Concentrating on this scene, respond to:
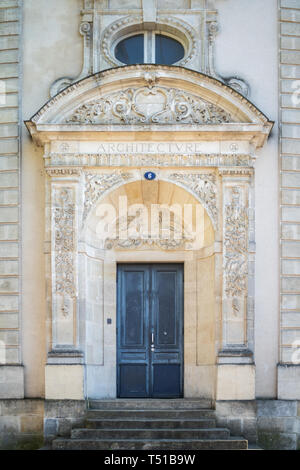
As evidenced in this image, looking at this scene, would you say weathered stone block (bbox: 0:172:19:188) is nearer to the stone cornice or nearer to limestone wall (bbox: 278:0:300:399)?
the stone cornice

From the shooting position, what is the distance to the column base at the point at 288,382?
12.3m

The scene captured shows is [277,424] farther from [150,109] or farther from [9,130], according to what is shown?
[9,130]

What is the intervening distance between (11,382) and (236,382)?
12.4 feet

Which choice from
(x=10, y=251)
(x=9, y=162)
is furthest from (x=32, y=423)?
(x=9, y=162)

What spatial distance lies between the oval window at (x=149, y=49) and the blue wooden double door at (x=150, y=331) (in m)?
3.74

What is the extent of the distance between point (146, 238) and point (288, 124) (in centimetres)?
322

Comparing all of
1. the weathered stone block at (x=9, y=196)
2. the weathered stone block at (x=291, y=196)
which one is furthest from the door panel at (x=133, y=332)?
the weathered stone block at (x=291, y=196)

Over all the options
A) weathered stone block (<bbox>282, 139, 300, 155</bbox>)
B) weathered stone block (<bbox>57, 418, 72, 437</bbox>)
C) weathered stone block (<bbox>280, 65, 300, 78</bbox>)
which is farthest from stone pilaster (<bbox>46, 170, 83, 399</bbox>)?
weathered stone block (<bbox>280, 65, 300, 78</bbox>)

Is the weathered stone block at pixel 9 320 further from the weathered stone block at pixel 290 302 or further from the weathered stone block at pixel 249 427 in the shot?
the weathered stone block at pixel 290 302

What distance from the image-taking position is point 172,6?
1316 cm

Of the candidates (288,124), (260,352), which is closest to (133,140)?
(288,124)

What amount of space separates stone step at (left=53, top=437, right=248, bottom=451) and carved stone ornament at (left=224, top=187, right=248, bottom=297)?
7.94 ft

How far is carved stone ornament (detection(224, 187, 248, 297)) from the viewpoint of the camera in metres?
12.2

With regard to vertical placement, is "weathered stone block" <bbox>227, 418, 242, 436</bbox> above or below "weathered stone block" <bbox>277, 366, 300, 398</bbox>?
below
